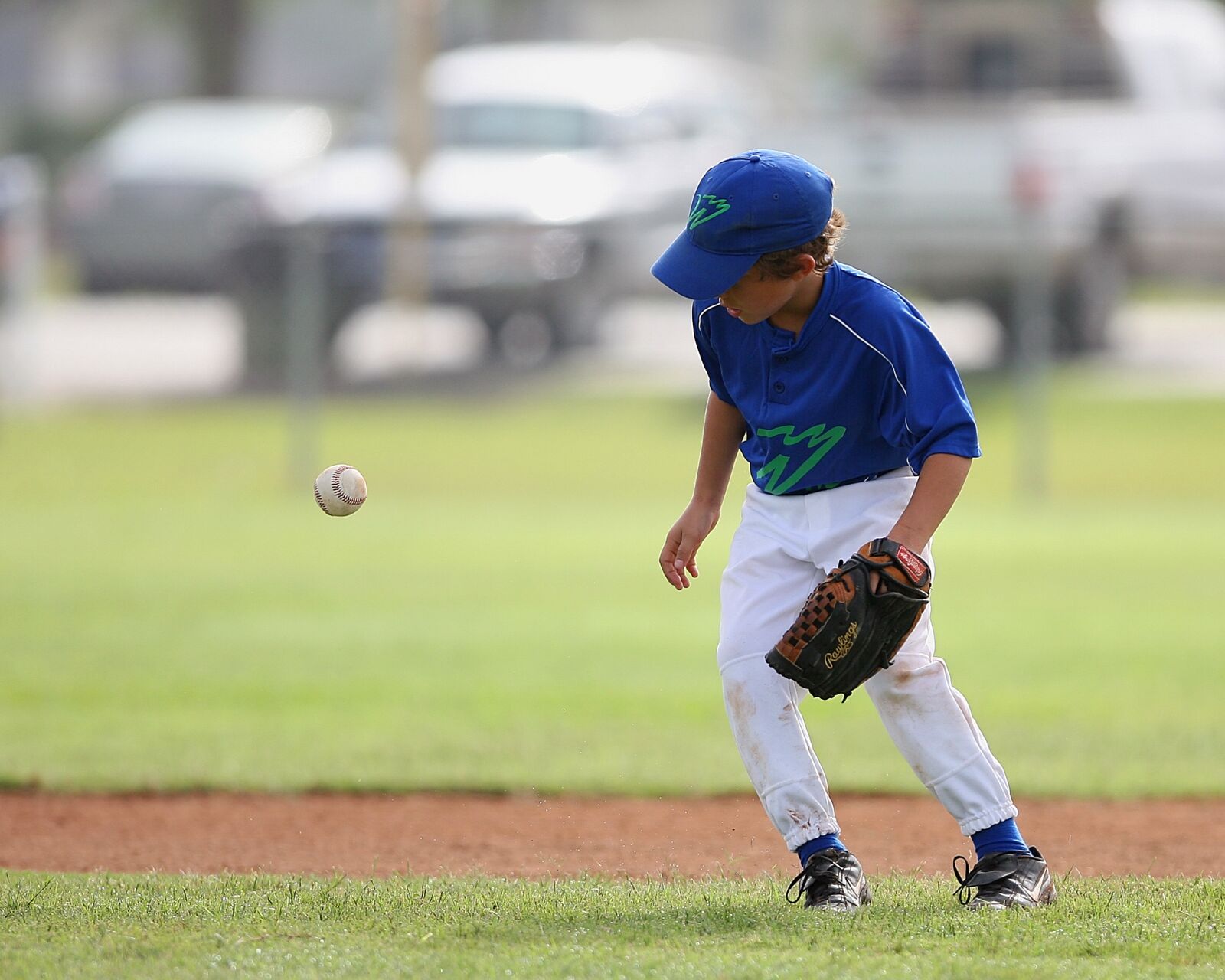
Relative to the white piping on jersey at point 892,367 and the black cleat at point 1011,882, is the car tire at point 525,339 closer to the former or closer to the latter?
the white piping on jersey at point 892,367

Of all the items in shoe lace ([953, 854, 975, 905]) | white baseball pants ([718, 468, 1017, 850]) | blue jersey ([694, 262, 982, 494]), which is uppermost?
blue jersey ([694, 262, 982, 494])

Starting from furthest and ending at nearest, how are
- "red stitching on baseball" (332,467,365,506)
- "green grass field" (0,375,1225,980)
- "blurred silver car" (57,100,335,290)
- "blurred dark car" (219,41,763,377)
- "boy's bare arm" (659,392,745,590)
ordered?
"blurred silver car" (57,100,335,290)
"blurred dark car" (219,41,763,377)
"red stitching on baseball" (332,467,365,506)
"boy's bare arm" (659,392,745,590)
"green grass field" (0,375,1225,980)

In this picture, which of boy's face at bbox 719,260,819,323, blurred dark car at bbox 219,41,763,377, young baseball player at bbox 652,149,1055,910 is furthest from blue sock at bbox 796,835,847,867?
blurred dark car at bbox 219,41,763,377

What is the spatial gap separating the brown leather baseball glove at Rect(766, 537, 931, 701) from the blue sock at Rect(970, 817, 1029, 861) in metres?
0.47

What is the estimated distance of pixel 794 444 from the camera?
3.79 meters

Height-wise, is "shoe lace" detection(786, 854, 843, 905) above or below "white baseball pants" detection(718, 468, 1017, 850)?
below

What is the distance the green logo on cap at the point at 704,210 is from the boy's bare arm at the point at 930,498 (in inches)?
26.2

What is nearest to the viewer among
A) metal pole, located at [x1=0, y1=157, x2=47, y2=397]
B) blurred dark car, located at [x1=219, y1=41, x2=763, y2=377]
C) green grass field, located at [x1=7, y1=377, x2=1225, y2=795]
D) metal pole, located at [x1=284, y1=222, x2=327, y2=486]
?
green grass field, located at [x1=7, y1=377, x2=1225, y2=795]

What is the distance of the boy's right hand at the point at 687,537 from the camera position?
4.06 m

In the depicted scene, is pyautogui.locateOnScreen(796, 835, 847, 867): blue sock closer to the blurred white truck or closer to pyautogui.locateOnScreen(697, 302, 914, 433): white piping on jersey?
pyautogui.locateOnScreen(697, 302, 914, 433): white piping on jersey

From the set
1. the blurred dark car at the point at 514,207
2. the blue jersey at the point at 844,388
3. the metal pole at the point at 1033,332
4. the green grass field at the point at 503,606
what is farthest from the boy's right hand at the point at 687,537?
the blurred dark car at the point at 514,207

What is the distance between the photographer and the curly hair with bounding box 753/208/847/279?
367cm

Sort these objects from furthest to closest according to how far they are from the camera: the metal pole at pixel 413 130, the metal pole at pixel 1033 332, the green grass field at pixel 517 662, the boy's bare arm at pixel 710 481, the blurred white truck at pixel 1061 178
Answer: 1. the metal pole at pixel 413 130
2. the blurred white truck at pixel 1061 178
3. the metal pole at pixel 1033 332
4. the boy's bare arm at pixel 710 481
5. the green grass field at pixel 517 662

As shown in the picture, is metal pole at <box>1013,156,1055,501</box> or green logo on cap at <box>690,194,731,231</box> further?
metal pole at <box>1013,156,1055,501</box>
